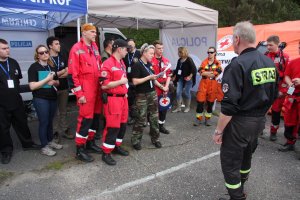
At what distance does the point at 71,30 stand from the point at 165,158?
546cm

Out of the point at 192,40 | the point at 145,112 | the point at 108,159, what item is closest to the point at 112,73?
the point at 145,112

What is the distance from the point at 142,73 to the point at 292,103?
8.19ft

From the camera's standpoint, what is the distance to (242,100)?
93.4 inches

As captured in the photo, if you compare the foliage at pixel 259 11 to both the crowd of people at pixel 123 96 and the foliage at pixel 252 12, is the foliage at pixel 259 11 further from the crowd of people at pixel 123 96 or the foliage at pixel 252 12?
the crowd of people at pixel 123 96

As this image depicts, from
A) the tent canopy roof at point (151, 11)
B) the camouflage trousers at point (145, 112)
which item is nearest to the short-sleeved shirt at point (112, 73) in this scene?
the camouflage trousers at point (145, 112)

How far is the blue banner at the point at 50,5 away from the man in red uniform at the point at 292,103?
11.3 feet

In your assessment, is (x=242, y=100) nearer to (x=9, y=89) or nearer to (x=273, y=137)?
(x=273, y=137)

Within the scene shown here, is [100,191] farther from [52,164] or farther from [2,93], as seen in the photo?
[2,93]

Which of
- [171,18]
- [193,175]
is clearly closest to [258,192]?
[193,175]

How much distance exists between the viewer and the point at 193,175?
3.63m

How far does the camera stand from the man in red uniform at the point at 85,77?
3635 millimetres

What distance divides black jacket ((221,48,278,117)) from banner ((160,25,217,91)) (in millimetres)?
4767

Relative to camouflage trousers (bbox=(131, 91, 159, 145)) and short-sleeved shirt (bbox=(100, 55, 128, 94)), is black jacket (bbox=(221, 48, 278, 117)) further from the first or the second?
camouflage trousers (bbox=(131, 91, 159, 145))

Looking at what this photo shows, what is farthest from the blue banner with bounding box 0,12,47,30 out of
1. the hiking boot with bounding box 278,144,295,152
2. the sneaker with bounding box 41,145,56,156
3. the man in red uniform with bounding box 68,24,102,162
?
the hiking boot with bounding box 278,144,295,152
